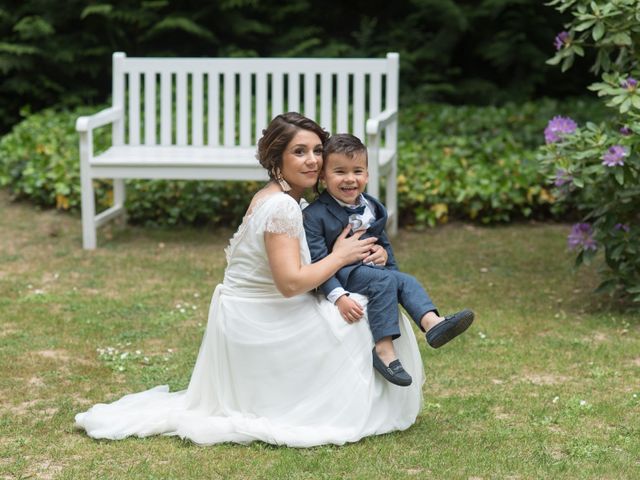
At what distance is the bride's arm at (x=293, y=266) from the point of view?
3.81m

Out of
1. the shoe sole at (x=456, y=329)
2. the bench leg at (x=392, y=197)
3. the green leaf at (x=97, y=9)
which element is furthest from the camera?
the green leaf at (x=97, y=9)

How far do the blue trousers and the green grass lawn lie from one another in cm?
39

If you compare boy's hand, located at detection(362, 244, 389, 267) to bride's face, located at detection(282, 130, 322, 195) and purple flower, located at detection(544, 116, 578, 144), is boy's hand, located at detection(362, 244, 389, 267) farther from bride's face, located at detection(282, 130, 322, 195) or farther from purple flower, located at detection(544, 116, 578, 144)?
purple flower, located at detection(544, 116, 578, 144)

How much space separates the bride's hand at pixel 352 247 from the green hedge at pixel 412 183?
373 centimetres

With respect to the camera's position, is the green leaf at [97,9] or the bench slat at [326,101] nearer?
the bench slat at [326,101]

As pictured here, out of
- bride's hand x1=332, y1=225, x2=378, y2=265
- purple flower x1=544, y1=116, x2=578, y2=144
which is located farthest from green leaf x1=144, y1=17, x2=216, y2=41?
bride's hand x1=332, y1=225, x2=378, y2=265

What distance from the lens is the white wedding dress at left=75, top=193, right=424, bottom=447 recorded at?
153 inches

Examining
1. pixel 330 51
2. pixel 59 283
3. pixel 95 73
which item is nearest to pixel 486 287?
pixel 59 283

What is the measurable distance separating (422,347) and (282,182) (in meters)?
1.46

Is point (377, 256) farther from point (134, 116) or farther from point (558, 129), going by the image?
point (134, 116)

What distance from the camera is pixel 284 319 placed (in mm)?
3949

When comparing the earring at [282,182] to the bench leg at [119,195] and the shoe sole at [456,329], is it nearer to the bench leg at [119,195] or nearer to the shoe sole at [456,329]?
the shoe sole at [456,329]

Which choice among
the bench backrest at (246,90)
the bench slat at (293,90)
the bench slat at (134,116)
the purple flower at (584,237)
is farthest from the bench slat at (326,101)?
the purple flower at (584,237)

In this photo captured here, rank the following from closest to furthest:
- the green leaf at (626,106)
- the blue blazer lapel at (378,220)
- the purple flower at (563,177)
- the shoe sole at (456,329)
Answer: the shoe sole at (456,329) < the blue blazer lapel at (378,220) < the green leaf at (626,106) < the purple flower at (563,177)
